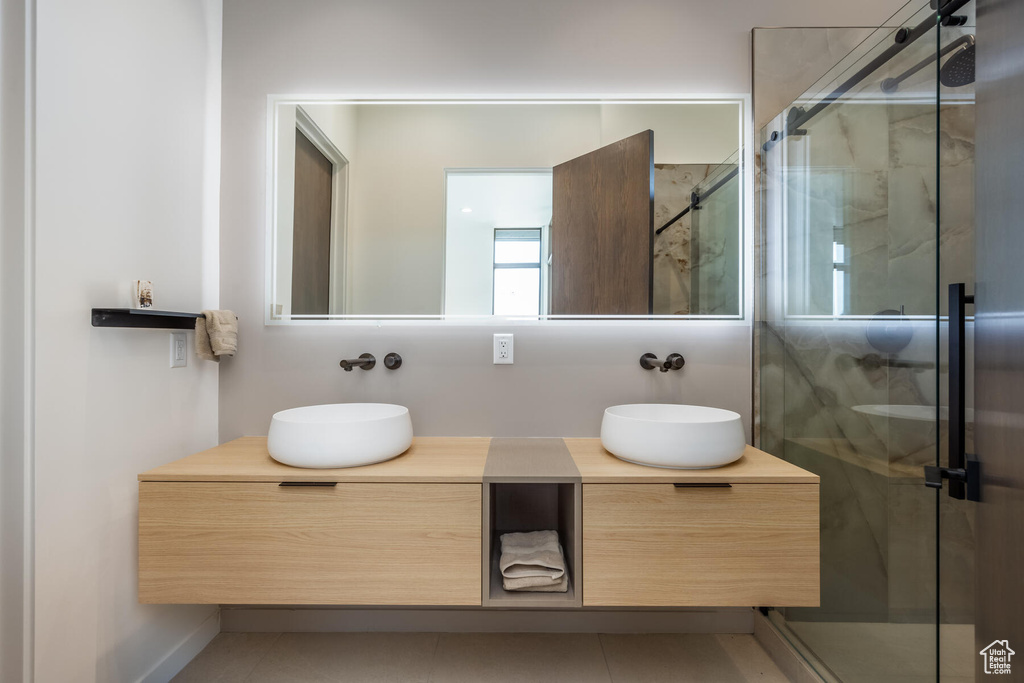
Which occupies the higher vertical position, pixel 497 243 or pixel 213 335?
pixel 497 243

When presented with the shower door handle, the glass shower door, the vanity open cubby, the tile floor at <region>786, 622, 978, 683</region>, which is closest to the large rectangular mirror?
the glass shower door

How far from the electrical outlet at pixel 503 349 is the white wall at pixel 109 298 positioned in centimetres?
99

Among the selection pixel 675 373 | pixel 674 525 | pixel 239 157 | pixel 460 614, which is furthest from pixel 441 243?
pixel 460 614

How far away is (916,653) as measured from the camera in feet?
3.44

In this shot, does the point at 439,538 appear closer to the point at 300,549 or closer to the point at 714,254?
the point at 300,549

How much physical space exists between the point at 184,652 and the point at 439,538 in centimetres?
100

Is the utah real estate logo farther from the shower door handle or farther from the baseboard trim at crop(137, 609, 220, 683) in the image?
the baseboard trim at crop(137, 609, 220, 683)

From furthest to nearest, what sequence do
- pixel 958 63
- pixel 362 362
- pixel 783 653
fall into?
pixel 362 362 → pixel 783 653 → pixel 958 63

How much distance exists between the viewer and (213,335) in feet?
4.77

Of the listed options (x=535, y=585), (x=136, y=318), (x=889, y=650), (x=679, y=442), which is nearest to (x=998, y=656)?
(x=889, y=650)

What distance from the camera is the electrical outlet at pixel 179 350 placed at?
1.42 meters

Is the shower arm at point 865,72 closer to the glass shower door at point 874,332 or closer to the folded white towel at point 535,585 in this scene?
the glass shower door at point 874,332

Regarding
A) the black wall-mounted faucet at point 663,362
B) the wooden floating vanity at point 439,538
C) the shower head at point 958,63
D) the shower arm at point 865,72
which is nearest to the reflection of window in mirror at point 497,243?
the black wall-mounted faucet at point 663,362

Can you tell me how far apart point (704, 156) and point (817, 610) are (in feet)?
4.82
